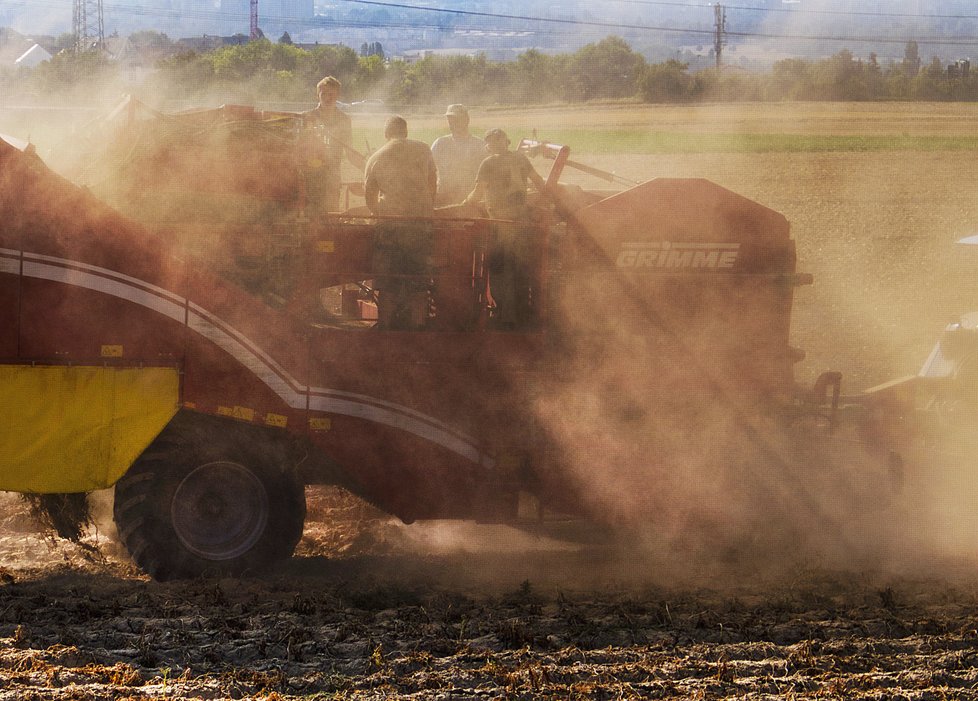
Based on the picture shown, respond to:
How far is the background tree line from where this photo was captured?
24141 millimetres

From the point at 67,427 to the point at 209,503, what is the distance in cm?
91

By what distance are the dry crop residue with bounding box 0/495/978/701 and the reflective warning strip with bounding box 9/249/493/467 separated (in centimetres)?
93

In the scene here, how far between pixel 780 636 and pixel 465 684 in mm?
1685

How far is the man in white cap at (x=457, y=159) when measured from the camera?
28.0 feet

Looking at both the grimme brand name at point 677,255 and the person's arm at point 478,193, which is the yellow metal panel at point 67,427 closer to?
the person's arm at point 478,193

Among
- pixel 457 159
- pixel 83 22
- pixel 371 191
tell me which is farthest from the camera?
pixel 83 22

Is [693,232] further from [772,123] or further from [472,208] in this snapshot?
[772,123]

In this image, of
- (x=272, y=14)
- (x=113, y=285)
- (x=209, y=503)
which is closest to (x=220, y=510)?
(x=209, y=503)

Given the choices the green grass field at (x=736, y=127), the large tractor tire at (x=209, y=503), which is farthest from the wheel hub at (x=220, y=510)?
the green grass field at (x=736, y=127)

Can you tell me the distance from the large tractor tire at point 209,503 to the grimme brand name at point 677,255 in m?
2.39

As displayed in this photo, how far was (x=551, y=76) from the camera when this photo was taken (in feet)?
103

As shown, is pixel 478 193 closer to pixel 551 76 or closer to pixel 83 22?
pixel 83 22

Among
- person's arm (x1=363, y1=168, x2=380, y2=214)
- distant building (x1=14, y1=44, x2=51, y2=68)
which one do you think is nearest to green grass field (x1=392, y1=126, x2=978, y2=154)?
distant building (x1=14, y1=44, x2=51, y2=68)

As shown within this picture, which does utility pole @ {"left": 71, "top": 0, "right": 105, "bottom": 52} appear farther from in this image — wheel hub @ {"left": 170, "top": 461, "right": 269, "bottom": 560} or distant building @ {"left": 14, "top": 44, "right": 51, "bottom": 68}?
wheel hub @ {"left": 170, "top": 461, "right": 269, "bottom": 560}
